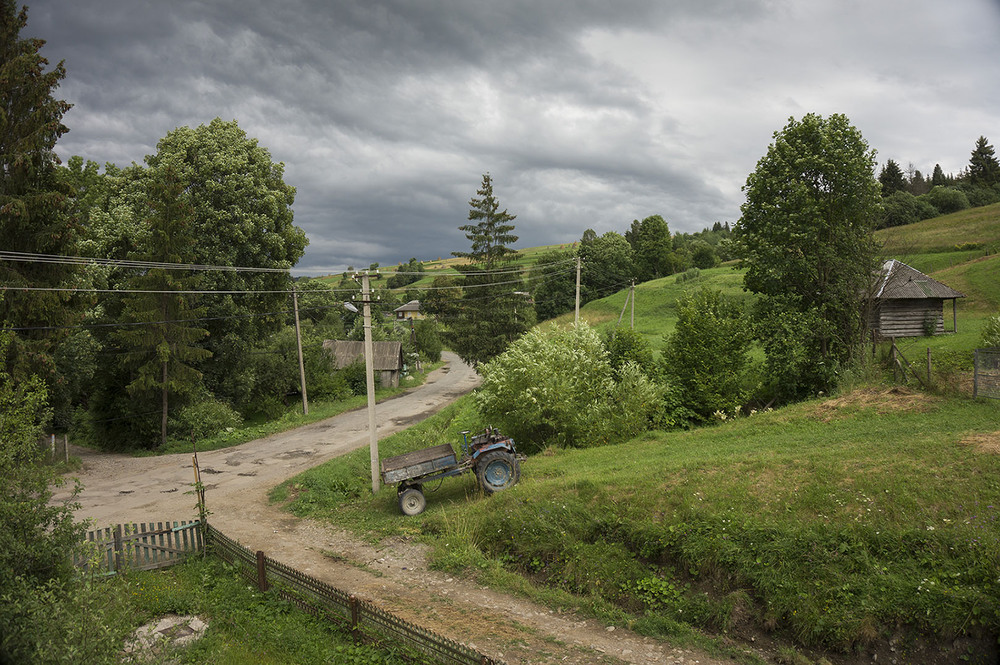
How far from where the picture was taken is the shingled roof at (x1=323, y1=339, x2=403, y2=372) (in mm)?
46319

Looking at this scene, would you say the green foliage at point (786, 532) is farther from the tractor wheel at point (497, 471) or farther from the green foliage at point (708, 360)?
the green foliage at point (708, 360)

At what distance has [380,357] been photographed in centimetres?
4678

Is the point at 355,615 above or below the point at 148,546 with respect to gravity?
above

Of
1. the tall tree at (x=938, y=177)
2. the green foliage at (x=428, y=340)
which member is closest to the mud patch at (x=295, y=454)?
the green foliage at (x=428, y=340)

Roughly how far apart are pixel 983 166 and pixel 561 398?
104m

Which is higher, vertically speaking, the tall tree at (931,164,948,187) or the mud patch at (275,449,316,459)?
the tall tree at (931,164,948,187)

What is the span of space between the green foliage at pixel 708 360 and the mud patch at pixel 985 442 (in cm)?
863

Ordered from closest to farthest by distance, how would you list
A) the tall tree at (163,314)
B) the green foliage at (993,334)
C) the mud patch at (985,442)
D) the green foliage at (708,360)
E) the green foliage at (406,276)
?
the mud patch at (985,442) → the green foliage at (993,334) → the green foliage at (708,360) → the tall tree at (163,314) → the green foliage at (406,276)

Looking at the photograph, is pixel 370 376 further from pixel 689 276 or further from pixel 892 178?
pixel 892 178

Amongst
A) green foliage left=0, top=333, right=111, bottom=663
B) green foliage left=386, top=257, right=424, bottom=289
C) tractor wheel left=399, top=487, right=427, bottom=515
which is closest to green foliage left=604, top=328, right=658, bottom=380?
tractor wheel left=399, top=487, right=427, bottom=515

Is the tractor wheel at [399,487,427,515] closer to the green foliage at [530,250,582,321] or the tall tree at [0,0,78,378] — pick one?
the tall tree at [0,0,78,378]

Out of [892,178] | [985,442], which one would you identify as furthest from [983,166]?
[985,442]

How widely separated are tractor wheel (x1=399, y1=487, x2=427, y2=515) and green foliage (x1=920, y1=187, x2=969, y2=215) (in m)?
86.6

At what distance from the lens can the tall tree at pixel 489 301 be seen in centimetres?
3891
